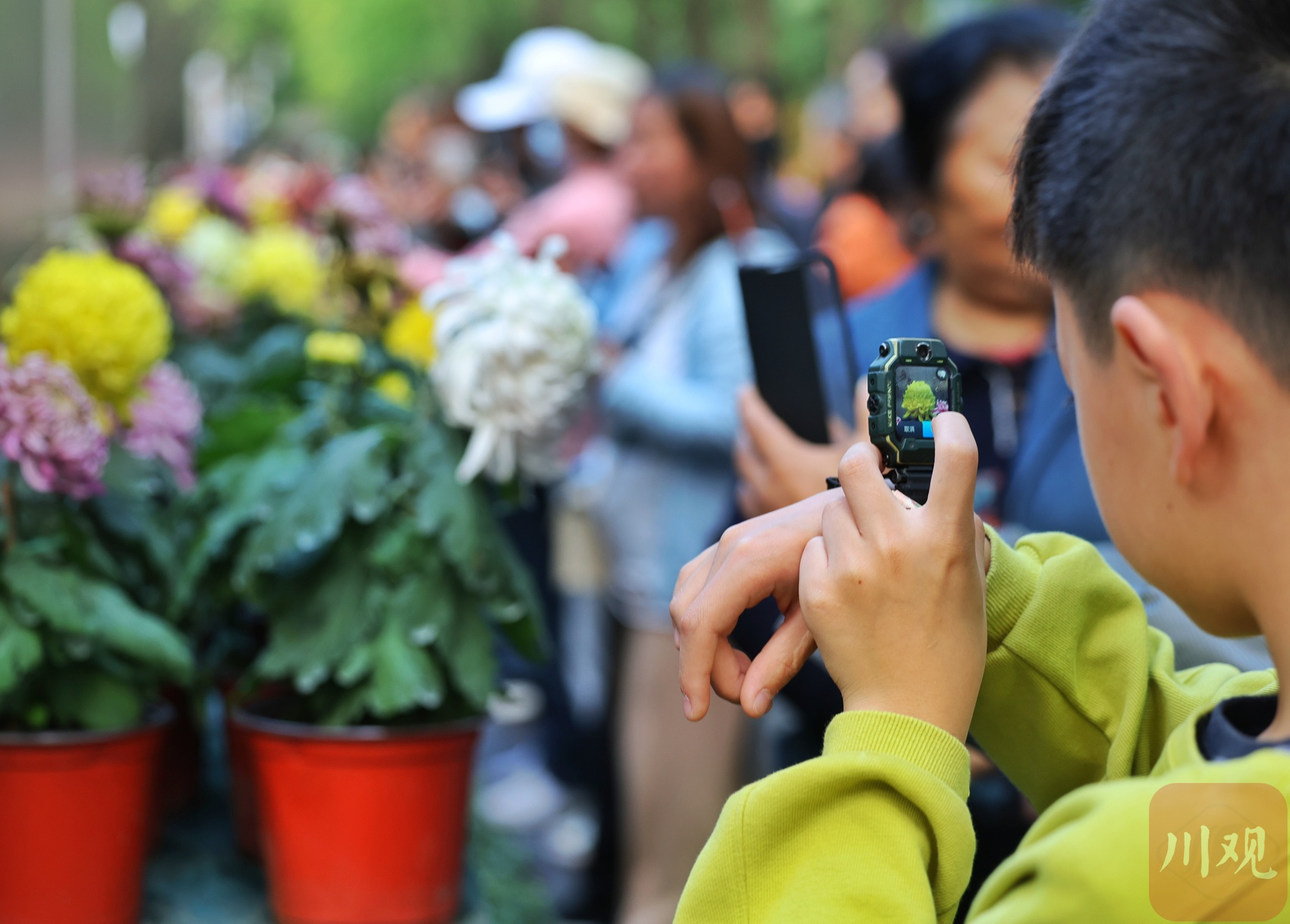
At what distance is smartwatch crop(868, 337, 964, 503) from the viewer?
0.87 metres

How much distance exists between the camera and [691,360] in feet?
10.4

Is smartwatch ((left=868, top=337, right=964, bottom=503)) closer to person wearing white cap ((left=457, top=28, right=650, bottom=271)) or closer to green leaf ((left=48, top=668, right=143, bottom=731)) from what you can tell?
green leaf ((left=48, top=668, right=143, bottom=731))

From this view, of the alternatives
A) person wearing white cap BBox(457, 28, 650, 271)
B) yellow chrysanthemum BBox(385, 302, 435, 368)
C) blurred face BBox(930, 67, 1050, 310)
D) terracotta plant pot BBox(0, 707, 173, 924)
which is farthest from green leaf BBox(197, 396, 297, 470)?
person wearing white cap BBox(457, 28, 650, 271)

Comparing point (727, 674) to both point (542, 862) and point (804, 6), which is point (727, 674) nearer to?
point (542, 862)

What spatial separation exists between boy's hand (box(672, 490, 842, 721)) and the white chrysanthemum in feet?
3.19

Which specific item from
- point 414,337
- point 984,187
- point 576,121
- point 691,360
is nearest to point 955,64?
point 984,187

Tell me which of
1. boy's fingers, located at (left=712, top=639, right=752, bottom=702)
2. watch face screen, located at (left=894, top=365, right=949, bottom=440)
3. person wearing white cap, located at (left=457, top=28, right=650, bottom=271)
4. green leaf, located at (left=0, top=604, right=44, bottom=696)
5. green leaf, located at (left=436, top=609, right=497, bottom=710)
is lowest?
person wearing white cap, located at (left=457, top=28, right=650, bottom=271)

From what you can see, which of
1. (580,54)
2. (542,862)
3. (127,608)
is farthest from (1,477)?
(580,54)

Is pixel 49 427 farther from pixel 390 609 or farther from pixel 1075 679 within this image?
pixel 1075 679

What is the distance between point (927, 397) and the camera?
887 millimetres

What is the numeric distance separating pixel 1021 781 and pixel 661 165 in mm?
2690

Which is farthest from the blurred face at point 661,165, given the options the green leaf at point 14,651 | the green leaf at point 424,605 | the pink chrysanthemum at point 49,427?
the green leaf at point 14,651

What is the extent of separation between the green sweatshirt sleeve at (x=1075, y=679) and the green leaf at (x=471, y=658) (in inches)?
37.2

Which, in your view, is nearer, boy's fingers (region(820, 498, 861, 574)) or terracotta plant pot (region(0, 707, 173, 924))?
boy's fingers (region(820, 498, 861, 574))
